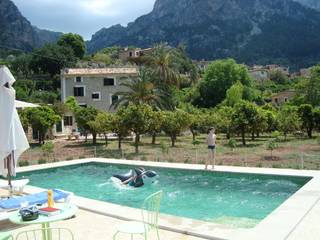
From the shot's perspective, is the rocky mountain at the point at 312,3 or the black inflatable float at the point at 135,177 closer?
the black inflatable float at the point at 135,177

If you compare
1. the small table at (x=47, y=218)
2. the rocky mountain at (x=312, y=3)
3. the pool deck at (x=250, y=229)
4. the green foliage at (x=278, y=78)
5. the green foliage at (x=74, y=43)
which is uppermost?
the rocky mountain at (x=312, y=3)

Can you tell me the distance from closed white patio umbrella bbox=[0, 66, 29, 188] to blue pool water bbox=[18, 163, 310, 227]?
393 cm

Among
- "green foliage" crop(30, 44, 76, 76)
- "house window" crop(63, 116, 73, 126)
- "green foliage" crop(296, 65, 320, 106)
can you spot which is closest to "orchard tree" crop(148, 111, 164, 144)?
"house window" crop(63, 116, 73, 126)

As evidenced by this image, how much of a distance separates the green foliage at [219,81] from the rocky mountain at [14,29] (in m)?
69.0

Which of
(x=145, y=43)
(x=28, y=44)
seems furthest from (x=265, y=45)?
(x=28, y=44)

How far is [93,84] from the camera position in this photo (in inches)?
1885

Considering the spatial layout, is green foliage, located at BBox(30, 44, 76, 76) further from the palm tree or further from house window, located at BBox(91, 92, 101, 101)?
the palm tree

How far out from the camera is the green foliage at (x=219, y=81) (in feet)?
210

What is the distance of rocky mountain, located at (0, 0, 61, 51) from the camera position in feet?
376

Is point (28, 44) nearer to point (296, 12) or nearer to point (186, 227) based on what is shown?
point (296, 12)

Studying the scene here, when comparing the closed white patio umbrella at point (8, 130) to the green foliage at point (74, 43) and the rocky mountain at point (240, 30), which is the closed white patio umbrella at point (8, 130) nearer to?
the green foliage at point (74, 43)

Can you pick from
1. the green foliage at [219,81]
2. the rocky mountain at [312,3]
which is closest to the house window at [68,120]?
the green foliage at [219,81]

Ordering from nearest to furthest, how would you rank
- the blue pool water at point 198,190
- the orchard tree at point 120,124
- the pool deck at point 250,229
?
the pool deck at point 250,229 < the blue pool water at point 198,190 < the orchard tree at point 120,124

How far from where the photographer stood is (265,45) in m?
145
